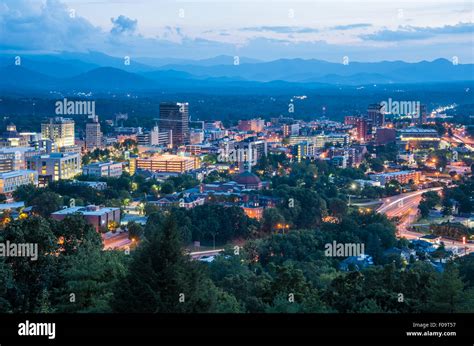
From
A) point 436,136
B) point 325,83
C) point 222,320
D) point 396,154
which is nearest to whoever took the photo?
point 222,320

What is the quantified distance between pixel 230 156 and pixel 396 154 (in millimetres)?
7684

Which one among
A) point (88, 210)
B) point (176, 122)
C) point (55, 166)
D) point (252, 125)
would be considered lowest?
point (88, 210)

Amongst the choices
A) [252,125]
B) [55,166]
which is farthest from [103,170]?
[252,125]

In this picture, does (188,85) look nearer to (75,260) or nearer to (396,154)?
(396,154)

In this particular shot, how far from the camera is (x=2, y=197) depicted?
19.8 metres

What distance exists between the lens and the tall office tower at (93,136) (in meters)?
35.3

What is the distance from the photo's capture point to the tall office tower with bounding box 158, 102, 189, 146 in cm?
3900

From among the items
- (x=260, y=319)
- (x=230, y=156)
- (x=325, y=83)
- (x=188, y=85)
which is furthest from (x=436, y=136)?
(x=188, y=85)

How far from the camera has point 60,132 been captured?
3572 centimetres

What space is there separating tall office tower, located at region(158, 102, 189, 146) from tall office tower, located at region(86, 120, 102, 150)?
4.53 m

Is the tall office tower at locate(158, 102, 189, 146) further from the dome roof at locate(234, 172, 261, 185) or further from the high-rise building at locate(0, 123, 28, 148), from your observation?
the dome roof at locate(234, 172, 261, 185)

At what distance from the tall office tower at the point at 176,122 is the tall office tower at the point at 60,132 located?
577cm

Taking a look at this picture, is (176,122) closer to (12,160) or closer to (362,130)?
(362,130)

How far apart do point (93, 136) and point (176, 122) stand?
553 cm
